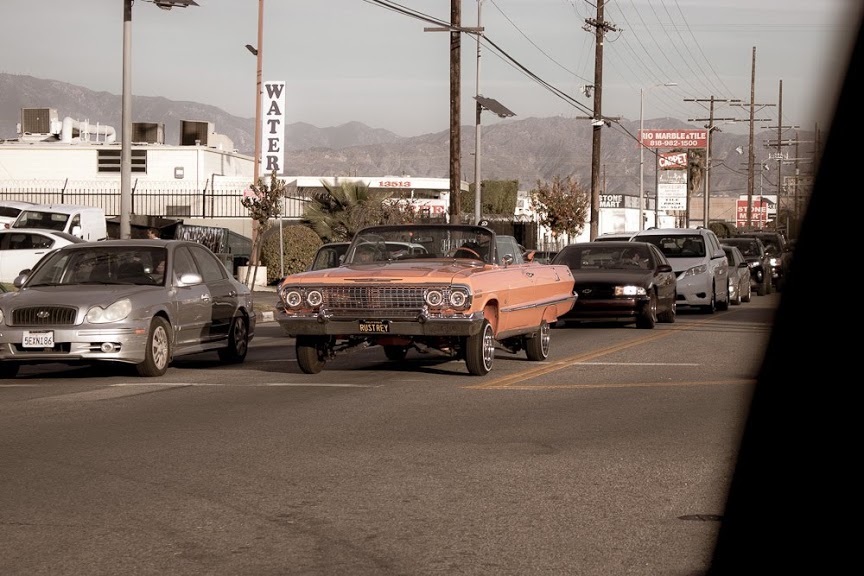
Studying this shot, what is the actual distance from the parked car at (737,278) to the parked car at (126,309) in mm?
17487

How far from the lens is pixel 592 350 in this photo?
60.9ft

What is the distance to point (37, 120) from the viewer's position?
218 ft

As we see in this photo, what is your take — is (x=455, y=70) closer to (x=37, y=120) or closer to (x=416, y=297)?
(x=416, y=297)

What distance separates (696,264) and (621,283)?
219 inches

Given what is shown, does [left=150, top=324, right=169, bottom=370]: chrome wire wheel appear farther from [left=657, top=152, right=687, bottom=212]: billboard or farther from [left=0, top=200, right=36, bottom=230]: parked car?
[left=657, top=152, right=687, bottom=212]: billboard

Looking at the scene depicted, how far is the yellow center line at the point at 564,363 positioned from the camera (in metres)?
13.6

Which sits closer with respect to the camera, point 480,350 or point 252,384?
point 252,384

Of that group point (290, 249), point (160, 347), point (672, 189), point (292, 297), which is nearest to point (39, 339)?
point (160, 347)

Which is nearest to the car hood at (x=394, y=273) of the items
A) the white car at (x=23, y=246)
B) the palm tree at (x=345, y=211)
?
the white car at (x=23, y=246)

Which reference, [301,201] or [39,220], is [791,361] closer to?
[39,220]

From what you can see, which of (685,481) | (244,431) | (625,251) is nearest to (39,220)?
(625,251)

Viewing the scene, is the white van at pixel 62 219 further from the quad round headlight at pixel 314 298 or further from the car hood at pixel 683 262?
the quad round headlight at pixel 314 298

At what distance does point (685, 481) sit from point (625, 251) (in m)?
17.3

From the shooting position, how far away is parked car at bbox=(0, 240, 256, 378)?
14.3 m
